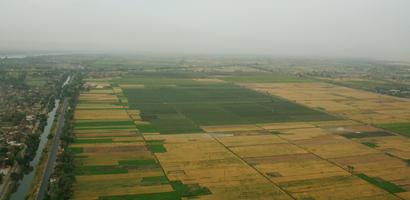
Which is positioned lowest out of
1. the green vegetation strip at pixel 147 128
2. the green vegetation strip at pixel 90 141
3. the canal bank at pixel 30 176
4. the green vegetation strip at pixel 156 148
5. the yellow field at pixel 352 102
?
the canal bank at pixel 30 176

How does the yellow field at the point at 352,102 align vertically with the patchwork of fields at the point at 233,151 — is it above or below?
above

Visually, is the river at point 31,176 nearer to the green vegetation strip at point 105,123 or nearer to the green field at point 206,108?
the green vegetation strip at point 105,123

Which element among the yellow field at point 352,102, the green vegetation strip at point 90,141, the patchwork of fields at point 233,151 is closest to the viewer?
the patchwork of fields at point 233,151

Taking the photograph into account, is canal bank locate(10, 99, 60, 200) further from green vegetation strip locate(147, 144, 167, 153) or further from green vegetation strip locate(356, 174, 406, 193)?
green vegetation strip locate(356, 174, 406, 193)

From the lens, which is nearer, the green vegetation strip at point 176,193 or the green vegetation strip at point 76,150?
the green vegetation strip at point 176,193

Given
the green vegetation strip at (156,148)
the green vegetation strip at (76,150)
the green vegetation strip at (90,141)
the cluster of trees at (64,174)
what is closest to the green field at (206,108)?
A: the green vegetation strip at (156,148)

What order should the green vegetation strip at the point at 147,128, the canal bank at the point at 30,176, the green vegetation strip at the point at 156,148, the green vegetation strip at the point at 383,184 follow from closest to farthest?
the canal bank at the point at 30,176
the green vegetation strip at the point at 383,184
the green vegetation strip at the point at 156,148
the green vegetation strip at the point at 147,128

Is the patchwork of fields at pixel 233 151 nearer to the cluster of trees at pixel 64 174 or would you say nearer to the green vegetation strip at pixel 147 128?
the green vegetation strip at pixel 147 128

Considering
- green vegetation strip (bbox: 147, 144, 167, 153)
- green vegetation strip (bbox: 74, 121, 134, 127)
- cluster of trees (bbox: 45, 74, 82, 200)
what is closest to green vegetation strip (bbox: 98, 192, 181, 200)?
cluster of trees (bbox: 45, 74, 82, 200)

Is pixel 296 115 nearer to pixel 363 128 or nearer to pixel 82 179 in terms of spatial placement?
pixel 363 128
